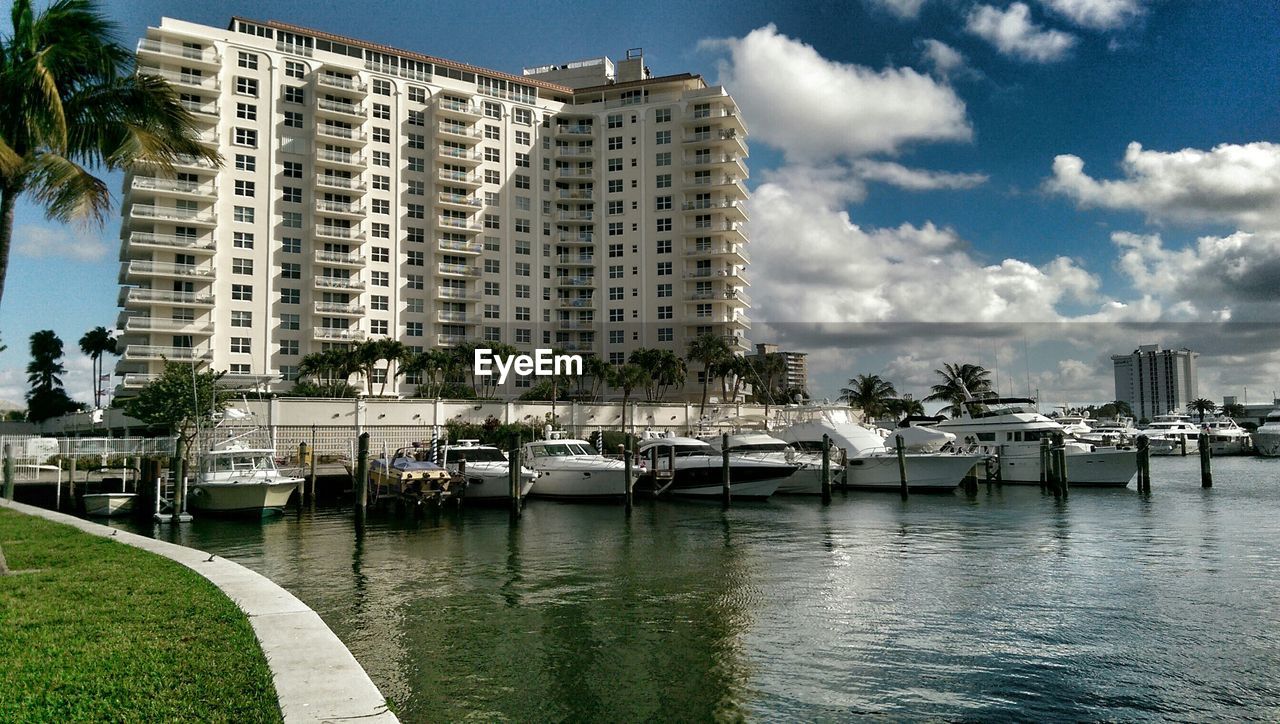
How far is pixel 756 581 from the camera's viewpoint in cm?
2041

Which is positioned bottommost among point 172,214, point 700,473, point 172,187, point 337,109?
point 700,473

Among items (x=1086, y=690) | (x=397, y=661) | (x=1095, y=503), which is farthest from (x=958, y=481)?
(x=397, y=661)

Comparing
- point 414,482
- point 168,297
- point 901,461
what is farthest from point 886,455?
point 168,297

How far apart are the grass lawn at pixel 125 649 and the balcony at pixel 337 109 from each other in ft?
266

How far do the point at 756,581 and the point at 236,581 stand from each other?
38.3ft

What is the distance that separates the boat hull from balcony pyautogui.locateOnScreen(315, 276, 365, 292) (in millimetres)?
52707

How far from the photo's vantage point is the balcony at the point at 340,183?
8650 cm

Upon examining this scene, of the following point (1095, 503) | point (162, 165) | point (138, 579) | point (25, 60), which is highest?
point (25, 60)

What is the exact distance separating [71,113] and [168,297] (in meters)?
71.3

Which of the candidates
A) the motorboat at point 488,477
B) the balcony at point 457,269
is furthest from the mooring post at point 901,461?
the balcony at point 457,269

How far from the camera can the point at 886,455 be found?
1971 inches

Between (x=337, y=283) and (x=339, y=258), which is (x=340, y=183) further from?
(x=337, y=283)

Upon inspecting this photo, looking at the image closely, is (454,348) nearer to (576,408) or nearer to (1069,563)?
(576,408)

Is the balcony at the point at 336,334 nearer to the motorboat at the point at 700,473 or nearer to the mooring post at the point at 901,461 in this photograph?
the motorboat at the point at 700,473
